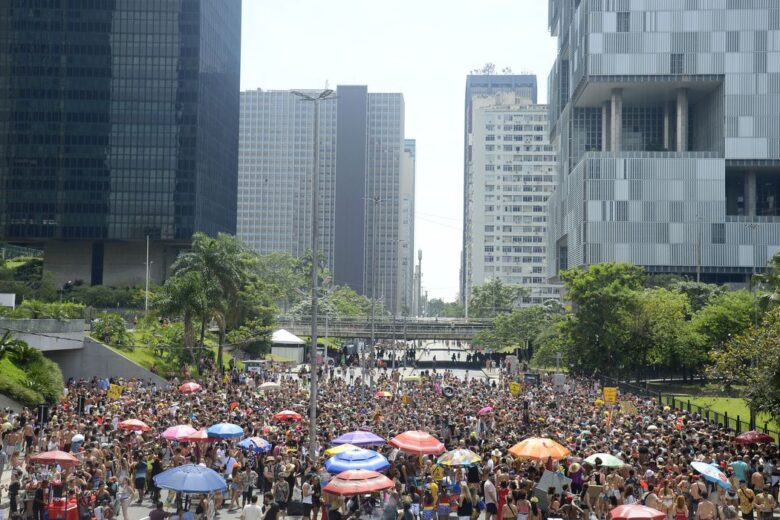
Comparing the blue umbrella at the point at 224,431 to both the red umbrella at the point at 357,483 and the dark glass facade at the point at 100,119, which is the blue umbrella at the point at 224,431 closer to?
the red umbrella at the point at 357,483

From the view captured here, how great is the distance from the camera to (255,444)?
25.7m

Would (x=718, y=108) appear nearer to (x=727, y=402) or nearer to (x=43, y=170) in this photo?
(x=727, y=402)

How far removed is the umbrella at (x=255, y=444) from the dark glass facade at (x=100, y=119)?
91324 mm

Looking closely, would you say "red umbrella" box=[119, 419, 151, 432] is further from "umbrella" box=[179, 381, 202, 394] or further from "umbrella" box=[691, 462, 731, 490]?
"umbrella" box=[691, 462, 731, 490]

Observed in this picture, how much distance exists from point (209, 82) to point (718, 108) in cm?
6300

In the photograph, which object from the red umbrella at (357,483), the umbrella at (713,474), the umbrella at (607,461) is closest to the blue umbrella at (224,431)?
the red umbrella at (357,483)

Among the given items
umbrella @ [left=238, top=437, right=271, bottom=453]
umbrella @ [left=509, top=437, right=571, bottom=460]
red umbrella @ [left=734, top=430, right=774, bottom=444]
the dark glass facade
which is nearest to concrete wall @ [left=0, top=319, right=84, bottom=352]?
umbrella @ [left=238, top=437, right=271, bottom=453]

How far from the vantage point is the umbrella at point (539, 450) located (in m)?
21.9

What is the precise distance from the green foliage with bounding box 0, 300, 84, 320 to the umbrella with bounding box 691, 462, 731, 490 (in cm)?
3721

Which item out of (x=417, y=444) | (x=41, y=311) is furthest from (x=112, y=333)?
(x=417, y=444)

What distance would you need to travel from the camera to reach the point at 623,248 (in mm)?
91500

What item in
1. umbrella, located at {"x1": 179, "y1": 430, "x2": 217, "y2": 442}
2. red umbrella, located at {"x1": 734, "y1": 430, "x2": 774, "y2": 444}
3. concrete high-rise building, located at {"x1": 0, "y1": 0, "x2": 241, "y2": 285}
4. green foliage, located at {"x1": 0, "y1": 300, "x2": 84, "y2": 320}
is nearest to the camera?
umbrella, located at {"x1": 179, "y1": 430, "x2": 217, "y2": 442}

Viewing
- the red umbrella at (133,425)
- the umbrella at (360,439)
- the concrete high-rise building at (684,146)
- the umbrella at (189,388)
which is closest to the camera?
the umbrella at (360,439)

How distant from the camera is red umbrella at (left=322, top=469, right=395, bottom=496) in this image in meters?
19.2
